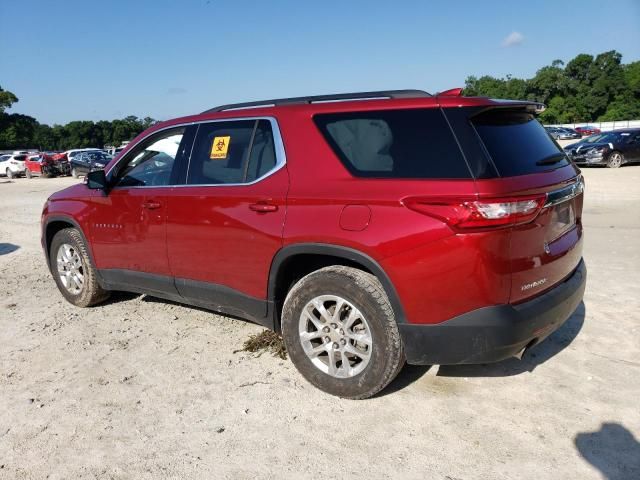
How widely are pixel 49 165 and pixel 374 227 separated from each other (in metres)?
30.8

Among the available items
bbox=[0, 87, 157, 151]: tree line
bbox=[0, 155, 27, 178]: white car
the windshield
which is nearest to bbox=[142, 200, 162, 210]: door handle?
the windshield

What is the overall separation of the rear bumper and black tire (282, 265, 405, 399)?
0.37ft

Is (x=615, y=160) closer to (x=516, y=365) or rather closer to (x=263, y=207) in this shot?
(x=516, y=365)

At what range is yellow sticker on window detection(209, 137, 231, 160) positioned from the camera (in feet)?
12.6

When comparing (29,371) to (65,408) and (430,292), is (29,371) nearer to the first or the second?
(65,408)

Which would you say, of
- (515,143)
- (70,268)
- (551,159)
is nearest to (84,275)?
(70,268)

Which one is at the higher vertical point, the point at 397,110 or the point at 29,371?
the point at 397,110

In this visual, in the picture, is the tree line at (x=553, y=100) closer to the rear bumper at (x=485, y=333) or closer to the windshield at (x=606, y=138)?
the windshield at (x=606, y=138)

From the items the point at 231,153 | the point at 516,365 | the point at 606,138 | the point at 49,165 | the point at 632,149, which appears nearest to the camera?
the point at 516,365

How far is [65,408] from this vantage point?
330cm

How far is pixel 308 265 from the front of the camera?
137 inches

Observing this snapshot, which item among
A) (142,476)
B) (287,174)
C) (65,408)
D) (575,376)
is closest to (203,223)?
(287,174)

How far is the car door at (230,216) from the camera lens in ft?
11.3

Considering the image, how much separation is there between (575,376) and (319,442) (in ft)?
6.05
